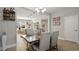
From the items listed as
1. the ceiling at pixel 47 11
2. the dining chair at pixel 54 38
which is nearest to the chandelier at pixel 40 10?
the ceiling at pixel 47 11

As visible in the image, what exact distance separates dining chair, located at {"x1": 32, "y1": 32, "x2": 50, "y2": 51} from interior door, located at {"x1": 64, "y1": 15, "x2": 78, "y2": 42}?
1.42 feet

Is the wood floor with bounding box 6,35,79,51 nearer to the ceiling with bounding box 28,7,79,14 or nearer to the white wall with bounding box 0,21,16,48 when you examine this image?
the white wall with bounding box 0,21,16,48

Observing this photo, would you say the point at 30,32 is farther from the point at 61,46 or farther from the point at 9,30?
the point at 61,46

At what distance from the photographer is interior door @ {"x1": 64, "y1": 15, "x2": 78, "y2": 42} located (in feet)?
6.08

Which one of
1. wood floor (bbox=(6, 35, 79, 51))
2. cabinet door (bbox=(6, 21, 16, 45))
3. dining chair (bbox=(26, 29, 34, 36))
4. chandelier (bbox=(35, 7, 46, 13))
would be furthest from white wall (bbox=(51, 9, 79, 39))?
cabinet door (bbox=(6, 21, 16, 45))

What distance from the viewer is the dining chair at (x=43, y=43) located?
1.95m

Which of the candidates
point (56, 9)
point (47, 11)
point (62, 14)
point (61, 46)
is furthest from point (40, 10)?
point (61, 46)

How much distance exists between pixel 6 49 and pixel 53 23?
124 centimetres

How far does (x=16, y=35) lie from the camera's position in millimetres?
1901

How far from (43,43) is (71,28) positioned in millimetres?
751

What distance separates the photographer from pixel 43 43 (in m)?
2.03

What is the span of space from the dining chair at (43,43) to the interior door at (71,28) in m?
0.43
